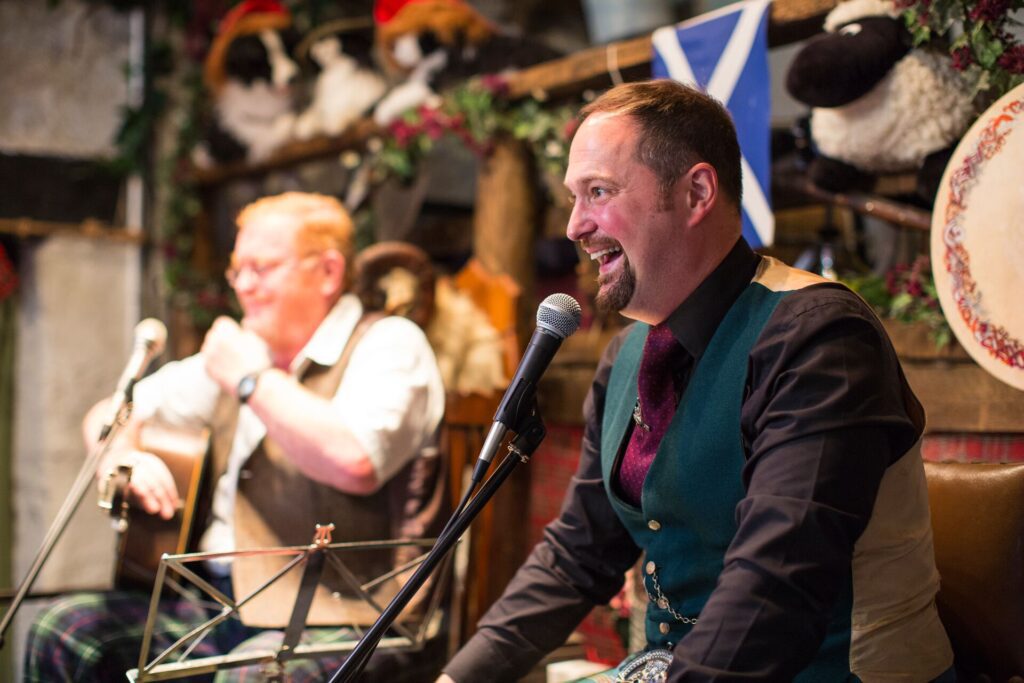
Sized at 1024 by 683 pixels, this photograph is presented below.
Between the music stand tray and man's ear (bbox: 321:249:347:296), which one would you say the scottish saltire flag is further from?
the music stand tray

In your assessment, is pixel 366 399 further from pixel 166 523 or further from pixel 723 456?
pixel 723 456

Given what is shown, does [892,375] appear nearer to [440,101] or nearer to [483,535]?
[483,535]

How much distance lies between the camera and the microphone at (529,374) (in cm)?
158

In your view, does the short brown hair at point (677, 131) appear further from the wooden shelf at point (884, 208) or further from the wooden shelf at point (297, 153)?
the wooden shelf at point (297, 153)

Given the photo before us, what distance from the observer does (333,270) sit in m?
2.94

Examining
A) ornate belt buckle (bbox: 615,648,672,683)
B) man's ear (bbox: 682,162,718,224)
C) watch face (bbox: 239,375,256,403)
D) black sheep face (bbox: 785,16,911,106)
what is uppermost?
black sheep face (bbox: 785,16,911,106)

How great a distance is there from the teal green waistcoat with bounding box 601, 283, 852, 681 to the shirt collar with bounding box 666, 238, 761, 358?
0.09 ft

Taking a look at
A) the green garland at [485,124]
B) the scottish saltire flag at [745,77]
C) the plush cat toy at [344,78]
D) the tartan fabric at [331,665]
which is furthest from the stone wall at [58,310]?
the scottish saltire flag at [745,77]

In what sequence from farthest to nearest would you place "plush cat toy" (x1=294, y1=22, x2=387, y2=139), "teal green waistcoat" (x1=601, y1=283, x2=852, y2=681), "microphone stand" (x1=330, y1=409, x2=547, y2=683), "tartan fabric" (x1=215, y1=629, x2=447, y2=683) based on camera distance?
1. "plush cat toy" (x1=294, y1=22, x2=387, y2=139)
2. "tartan fabric" (x1=215, y1=629, x2=447, y2=683)
3. "teal green waistcoat" (x1=601, y1=283, x2=852, y2=681)
4. "microphone stand" (x1=330, y1=409, x2=547, y2=683)

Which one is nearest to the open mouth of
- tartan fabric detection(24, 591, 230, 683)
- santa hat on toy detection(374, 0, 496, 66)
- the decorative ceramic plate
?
the decorative ceramic plate

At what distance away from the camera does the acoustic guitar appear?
275 centimetres

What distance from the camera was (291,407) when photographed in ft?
8.19

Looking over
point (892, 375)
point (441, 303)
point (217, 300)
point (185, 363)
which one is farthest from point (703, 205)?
point (217, 300)

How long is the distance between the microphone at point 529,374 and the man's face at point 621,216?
0.66 ft
